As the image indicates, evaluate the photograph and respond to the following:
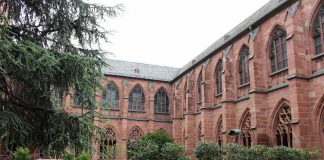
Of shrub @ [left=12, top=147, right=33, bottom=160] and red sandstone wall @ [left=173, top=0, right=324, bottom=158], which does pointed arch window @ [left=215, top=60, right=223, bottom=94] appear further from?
shrub @ [left=12, top=147, right=33, bottom=160]

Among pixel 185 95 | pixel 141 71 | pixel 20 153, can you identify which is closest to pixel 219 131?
pixel 185 95

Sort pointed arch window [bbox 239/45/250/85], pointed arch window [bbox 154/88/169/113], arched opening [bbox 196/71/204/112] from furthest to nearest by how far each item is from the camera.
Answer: pointed arch window [bbox 154/88/169/113]
arched opening [bbox 196/71/204/112]
pointed arch window [bbox 239/45/250/85]

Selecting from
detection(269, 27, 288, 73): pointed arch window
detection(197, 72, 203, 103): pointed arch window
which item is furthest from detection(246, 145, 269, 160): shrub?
detection(197, 72, 203, 103): pointed arch window

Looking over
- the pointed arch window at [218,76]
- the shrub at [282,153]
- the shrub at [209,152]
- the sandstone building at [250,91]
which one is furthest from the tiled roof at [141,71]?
the shrub at [282,153]

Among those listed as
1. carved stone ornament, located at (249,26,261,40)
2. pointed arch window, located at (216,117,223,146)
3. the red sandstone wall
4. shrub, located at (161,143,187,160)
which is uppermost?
carved stone ornament, located at (249,26,261,40)

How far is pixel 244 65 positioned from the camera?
23391 millimetres

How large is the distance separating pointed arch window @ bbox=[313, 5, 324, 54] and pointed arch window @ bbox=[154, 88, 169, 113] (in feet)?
68.6

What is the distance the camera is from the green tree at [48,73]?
26.6 feet

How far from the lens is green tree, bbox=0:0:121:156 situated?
8117mm

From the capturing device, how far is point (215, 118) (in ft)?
85.9

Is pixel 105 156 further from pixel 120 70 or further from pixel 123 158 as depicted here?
pixel 120 70

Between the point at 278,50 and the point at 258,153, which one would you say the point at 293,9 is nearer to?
the point at 278,50

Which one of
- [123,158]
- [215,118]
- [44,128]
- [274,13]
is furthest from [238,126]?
[44,128]

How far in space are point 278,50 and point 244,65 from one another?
364 cm
